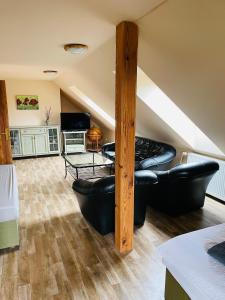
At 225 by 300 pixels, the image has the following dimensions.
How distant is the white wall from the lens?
634cm

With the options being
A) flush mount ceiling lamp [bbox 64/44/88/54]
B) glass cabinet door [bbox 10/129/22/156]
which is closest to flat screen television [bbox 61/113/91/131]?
glass cabinet door [bbox 10/129/22/156]

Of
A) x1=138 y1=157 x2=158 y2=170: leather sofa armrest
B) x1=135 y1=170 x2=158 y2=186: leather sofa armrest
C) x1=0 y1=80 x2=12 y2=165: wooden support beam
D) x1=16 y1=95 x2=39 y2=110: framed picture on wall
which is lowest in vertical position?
x1=138 y1=157 x2=158 y2=170: leather sofa armrest

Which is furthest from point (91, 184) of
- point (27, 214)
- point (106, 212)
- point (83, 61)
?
point (83, 61)

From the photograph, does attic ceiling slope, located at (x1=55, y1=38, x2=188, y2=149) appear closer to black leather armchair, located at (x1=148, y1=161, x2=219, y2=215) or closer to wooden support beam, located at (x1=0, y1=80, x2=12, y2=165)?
black leather armchair, located at (x1=148, y1=161, x2=219, y2=215)

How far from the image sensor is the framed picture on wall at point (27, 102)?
643cm

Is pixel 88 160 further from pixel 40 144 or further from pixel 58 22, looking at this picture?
pixel 58 22

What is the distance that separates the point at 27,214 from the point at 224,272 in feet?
9.12

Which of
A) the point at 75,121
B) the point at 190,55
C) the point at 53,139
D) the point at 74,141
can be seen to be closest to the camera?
the point at 190,55

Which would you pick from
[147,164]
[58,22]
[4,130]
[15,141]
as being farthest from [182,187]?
[15,141]

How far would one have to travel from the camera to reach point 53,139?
6.64 m

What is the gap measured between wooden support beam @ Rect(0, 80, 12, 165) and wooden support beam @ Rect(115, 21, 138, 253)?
2.81 meters

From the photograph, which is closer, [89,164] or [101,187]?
[101,187]

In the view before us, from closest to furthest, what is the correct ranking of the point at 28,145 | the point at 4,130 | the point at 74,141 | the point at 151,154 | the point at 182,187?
the point at 182,187
the point at 4,130
the point at 151,154
the point at 28,145
the point at 74,141

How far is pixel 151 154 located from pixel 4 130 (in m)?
2.85
